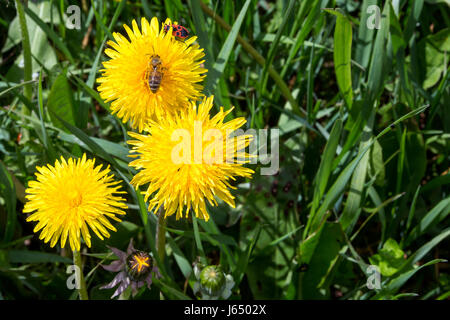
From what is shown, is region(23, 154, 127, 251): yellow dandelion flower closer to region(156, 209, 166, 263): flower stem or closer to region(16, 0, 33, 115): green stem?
region(156, 209, 166, 263): flower stem

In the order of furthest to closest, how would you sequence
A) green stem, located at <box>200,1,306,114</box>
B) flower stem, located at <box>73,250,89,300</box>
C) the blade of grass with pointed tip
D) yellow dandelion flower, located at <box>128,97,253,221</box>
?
green stem, located at <box>200,1,306,114</box>
the blade of grass with pointed tip
flower stem, located at <box>73,250,89,300</box>
yellow dandelion flower, located at <box>128,97,253,221</box>

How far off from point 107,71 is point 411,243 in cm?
145

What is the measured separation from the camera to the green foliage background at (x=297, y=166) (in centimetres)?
162

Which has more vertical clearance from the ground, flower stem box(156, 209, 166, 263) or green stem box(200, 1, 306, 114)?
green stem box(200, 1, 306, 114)

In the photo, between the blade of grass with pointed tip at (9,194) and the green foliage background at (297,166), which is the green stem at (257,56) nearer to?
the green foliage background at (297,166)

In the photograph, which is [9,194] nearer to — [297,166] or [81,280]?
[81,280]

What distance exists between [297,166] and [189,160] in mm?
758

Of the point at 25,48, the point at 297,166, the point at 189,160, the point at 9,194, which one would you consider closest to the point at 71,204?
the point at 189,160

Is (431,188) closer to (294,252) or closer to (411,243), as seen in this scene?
(411,243)

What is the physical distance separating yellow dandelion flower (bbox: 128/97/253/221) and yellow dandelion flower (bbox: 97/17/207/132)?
2.8 inches

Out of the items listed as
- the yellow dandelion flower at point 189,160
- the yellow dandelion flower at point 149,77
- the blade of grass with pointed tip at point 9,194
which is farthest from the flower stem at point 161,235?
the blade of grass with pointed tip at point 9,194

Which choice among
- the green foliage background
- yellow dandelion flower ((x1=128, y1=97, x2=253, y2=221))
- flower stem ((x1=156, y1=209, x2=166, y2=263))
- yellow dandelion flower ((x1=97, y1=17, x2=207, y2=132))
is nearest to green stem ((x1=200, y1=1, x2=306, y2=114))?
the green foliage background

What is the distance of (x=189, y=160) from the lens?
1249 millimetres

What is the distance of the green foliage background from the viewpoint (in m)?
1.62
